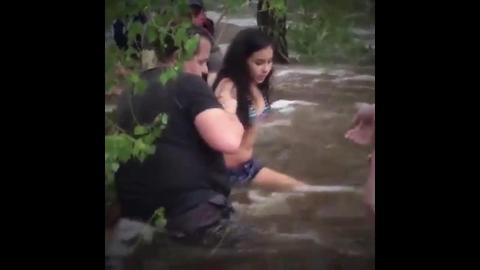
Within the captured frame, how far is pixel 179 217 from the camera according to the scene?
2.41 m

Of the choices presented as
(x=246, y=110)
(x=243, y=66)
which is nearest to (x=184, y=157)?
(x=246, y=110)

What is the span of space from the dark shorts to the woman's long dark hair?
0.13m

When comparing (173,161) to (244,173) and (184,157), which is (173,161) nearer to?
(184,157)

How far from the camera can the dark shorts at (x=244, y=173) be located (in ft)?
7.95

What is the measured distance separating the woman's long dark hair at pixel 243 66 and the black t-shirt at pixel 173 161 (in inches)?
3.2

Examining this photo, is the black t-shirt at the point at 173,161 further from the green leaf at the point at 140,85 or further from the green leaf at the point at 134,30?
the green leaf at the point at 134,30

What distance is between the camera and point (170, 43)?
7.96 feet

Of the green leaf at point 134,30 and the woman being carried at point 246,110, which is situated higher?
the green leaf at point 134,30

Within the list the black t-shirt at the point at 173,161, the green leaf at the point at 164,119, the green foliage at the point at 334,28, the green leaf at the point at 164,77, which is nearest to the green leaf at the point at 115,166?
the black t-shirt at the point at 173,161

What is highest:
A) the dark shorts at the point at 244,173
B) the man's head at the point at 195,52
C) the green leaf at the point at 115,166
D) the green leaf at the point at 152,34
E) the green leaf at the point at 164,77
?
the green leaf at the point at 152,34

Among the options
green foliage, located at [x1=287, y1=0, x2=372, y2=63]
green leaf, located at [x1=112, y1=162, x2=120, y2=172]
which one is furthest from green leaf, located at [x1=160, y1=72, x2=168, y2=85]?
green foliage, located at [x1=287, y1=0, x2=372, y2=63]

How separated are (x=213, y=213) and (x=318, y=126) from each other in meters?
0.46

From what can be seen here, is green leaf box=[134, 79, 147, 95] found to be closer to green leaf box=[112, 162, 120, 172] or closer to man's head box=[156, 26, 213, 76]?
man's head box=[156, 26, 213, 76]

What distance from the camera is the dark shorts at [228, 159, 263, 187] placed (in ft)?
7.95
